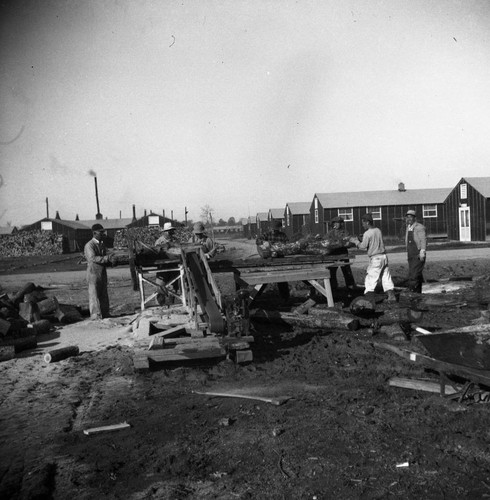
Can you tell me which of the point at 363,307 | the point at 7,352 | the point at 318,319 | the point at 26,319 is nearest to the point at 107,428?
the point at 7,352

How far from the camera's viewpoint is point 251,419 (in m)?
4.58

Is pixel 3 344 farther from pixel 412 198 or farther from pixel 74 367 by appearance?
pixel 412 198

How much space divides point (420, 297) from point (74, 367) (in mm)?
6918

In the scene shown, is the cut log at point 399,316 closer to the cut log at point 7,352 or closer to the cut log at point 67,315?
the cut log at point 7,352

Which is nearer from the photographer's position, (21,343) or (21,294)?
(21,343)

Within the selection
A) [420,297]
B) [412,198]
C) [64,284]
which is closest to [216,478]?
[420,297]

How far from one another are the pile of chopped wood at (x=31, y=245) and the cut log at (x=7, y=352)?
3973 centimetres

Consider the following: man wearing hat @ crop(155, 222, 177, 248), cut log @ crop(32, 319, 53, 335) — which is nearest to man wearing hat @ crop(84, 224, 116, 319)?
cut log @ crop(32, 319, 53, 335)

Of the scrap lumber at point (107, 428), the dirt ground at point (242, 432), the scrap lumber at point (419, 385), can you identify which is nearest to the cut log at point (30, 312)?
the dirt ground at point (242, 432)

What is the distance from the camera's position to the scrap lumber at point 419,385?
487 centimetres

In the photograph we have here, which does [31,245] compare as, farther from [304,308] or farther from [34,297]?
[304,308]

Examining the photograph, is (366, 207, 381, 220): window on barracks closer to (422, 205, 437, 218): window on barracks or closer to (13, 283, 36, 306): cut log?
(422, 205, 437, 218): window on barracks

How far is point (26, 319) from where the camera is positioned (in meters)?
9.59

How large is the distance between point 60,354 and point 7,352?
902 mm
